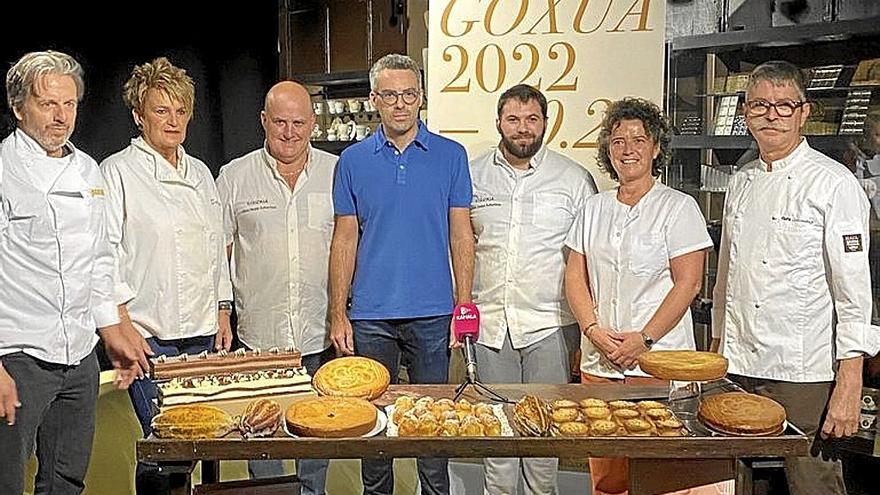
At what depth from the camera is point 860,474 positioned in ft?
11.0

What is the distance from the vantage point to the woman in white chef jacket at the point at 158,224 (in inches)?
116

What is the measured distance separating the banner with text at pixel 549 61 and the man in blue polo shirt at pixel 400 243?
0.50 meters

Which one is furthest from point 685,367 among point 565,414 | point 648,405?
point 565,414

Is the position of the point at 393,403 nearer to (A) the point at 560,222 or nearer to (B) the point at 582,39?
(A) the point at 560,222

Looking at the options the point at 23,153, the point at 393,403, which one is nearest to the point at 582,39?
the point at 393,403

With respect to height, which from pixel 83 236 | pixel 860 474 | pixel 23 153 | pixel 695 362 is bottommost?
pixel 860 474

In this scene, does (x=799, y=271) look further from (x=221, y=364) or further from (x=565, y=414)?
(x=221, y=364)

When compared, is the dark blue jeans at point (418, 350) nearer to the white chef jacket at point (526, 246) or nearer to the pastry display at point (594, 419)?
the white chef jacket at point (526, 246)

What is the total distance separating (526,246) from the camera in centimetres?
312

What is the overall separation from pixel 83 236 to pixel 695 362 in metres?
1.67

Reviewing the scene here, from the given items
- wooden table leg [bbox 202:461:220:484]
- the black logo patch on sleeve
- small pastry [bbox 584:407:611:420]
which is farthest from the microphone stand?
the black logo patch on sleeve

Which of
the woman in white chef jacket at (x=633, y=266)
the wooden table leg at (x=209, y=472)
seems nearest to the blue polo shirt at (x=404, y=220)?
the woman in white chef jacket at (x=633, y=266)

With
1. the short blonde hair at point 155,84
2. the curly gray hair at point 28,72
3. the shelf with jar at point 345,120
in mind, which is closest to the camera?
the curly gray hair at point 28,72

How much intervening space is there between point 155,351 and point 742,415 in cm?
173
